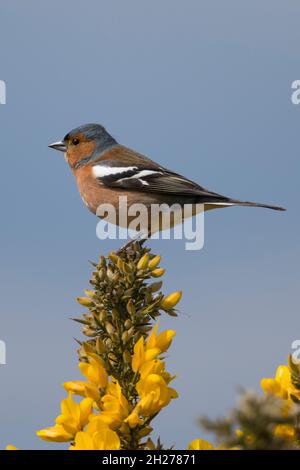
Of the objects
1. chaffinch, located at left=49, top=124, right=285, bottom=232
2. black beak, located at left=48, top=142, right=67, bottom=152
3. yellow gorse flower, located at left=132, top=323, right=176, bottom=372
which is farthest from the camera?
black beak, located at left=48, top=142, right=67, bottom=152

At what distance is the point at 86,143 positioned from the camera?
8867mm

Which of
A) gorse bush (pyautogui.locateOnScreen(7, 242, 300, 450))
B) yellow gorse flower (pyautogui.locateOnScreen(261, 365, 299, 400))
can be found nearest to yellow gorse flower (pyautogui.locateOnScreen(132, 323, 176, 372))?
gorse bush (pyautogui.locateOnScreen(7, 242, 300, 450))

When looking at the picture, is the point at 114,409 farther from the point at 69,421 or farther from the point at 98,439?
the point at 98,439

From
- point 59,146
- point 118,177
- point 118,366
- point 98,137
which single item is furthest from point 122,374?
point 59,146

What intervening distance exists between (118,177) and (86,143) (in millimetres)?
1017

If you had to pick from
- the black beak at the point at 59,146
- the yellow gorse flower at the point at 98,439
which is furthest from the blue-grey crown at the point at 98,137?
the yellow gorse flower at the point at 98,439

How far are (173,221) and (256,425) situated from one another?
6177 mm

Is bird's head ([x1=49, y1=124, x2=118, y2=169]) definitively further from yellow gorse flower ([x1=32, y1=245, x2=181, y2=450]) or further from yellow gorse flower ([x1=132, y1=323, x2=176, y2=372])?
yellow gorse flower ([x1=132, y1=323, x2=176, y2=372])

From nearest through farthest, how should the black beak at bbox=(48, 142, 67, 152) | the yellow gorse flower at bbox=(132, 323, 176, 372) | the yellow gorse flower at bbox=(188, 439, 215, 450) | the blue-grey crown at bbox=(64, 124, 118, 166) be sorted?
the yellow gorse flower at bbox=(188, 439, 215, 450)
the yellow gorse flower at bbox=(132, 323, 176, 372)
the blue-grey crown at bbox=(64, 124, 118, 166)
the black beak at bbox=(48, 142, 67, 152)

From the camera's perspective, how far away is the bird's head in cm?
876

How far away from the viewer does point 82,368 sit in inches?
103
